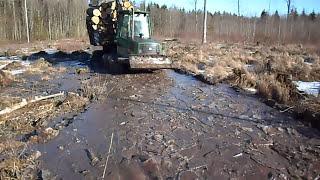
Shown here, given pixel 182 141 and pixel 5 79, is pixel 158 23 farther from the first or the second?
pixel 182 141

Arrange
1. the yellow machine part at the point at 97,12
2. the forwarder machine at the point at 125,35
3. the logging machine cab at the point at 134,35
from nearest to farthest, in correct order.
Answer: the forwarder machine at the point at 125,35
the logging machine cab at the point at 134,35
the yellow machine part at the point at 97,12

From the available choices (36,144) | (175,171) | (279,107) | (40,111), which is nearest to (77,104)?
(40,111)

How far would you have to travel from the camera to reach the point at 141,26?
15.3 metres

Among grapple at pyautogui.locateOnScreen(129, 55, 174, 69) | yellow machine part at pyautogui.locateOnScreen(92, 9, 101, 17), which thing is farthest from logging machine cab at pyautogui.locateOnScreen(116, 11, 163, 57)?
yellow machine part at pyautogui.locateOnScreen(92, 9, 101, 17)

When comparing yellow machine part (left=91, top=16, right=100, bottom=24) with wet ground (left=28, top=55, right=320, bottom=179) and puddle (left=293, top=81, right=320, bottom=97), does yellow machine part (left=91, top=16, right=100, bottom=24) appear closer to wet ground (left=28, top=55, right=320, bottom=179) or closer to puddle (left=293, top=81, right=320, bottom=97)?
wet ground (left=28, top=55, right=320, bottom=179)

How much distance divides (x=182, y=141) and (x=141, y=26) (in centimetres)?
930

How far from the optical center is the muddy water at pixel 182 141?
5.61m

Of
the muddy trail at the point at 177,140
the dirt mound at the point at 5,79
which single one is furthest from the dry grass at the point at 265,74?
the dirt mound at the point at 5,79

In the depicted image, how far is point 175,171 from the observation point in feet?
18.1

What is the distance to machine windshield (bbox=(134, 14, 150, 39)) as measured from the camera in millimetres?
15202

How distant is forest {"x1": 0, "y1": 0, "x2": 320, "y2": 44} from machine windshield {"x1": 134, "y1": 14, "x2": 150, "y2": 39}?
19.8 m

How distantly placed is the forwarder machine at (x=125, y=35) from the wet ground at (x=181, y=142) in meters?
3.52

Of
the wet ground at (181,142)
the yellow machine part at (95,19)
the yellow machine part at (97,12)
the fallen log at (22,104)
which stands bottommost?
the wet ground at (181,142)

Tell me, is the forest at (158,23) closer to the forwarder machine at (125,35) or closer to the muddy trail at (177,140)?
the forwarder machine at (125,35)
